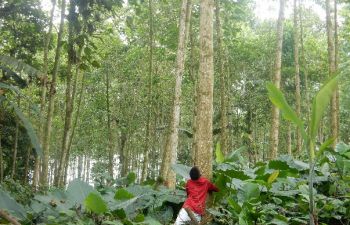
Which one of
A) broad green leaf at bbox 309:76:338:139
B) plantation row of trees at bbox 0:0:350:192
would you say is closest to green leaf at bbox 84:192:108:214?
broad green leaf at bbox 309:76:338:139

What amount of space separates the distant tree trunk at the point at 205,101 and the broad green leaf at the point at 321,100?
2243mm

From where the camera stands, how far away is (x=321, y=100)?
10.1 ft

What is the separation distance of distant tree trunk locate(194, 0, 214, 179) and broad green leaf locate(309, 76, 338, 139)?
2.24 metres

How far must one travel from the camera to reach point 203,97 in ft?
18.2

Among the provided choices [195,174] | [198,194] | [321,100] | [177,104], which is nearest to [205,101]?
[195,174]

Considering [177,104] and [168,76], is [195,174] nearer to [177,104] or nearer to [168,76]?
[177,104]

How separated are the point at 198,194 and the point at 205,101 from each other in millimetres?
1260

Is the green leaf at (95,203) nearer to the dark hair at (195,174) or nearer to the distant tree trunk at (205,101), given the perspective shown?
the dark hair at (195,174)

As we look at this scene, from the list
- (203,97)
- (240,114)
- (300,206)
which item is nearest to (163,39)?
(240,114)

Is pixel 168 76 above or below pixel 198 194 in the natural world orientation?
above

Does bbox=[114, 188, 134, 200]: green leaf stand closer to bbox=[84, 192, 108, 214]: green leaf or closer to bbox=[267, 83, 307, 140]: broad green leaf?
bbox=[84, 192, 108, 214]: green leaf

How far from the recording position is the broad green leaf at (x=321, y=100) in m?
3.00

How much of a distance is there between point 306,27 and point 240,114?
221 inches

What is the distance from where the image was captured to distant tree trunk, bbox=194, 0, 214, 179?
17.5 feet
